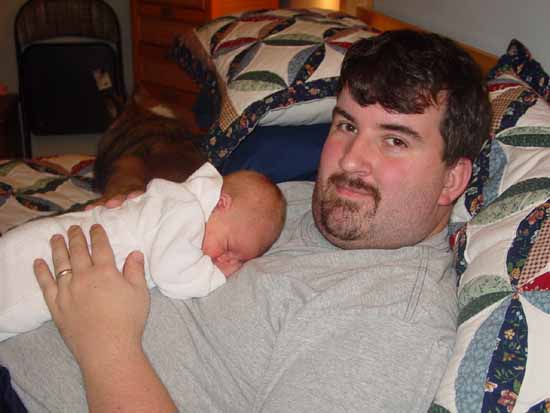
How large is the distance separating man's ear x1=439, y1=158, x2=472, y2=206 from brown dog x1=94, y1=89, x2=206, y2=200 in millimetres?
874

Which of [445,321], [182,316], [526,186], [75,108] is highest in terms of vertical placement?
[526,186]

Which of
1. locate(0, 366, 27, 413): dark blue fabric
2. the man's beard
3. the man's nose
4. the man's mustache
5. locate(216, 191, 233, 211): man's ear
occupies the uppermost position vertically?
the man's nose

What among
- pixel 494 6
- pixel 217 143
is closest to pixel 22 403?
pixel 217 143

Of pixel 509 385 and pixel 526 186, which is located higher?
pixel 526 186

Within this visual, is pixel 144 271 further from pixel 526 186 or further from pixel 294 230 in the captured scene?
pixel 526 186

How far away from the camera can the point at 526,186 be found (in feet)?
3.58

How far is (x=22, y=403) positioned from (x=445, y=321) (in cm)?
81

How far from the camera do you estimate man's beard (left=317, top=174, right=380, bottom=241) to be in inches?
47.8

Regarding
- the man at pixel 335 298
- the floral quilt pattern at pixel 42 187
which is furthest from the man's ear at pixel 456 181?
the floral quilt pattern at pixel 42 187

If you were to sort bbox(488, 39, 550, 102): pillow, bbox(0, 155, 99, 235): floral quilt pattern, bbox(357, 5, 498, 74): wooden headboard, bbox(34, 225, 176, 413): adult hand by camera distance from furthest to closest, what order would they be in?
bbox(0, 155, 99, 235): floral quilt pattern, bbox(357, 5, 498, 74): wooden headboard, bbox(488, 39, 550, 102): pillow, bbox(34, 225, 176, 413): adult hand

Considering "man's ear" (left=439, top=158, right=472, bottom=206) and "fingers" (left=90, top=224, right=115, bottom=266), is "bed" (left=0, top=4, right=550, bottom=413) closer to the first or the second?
"man's ear" (left=439, top=158, right=472, bottom=206)

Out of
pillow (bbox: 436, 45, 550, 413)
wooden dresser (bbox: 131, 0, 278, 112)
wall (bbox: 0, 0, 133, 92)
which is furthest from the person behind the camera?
wall (bbox: 0, 0, 133, 92)

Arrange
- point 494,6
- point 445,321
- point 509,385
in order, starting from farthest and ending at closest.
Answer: point 494,6
point 445,321
point 509,385

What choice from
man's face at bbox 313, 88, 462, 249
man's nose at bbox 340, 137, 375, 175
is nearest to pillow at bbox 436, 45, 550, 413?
man's face at bbox 313, 88, 462, 249
